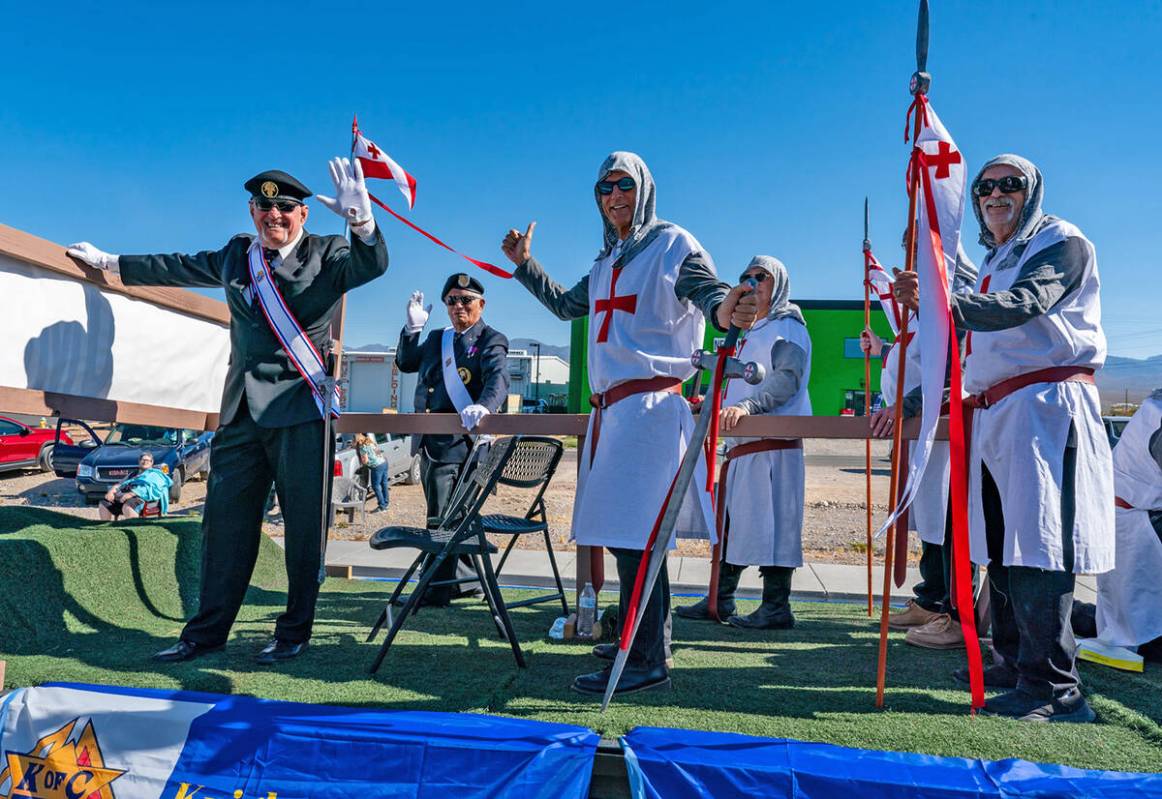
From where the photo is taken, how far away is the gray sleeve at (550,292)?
11.7ft

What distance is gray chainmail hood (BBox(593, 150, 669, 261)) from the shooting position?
308cm

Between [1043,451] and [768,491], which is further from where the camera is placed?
[768,491]

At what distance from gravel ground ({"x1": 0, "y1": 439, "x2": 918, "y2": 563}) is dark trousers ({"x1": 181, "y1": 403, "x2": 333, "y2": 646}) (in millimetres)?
5297

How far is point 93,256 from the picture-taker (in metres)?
3.53

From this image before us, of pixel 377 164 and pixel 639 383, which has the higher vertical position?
pixel 377 164

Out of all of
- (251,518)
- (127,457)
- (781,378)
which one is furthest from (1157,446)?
(127,457)

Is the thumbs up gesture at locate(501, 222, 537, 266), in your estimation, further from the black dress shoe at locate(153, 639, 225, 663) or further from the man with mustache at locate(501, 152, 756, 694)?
the black dress shoe at locate(153, 639, 225, 663)

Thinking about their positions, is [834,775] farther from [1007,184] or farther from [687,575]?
[687,575]

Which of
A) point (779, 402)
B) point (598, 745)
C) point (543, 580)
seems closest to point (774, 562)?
point (779, 402)

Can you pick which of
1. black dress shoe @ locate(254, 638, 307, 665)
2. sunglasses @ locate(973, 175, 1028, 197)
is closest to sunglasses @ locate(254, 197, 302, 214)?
black dress shoe @ locate(254, 638, 307, 665)

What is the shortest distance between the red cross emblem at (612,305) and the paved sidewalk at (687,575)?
109 inches

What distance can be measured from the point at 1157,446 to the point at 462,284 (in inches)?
146

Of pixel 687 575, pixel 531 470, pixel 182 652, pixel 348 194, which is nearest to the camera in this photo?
pixel 348 194

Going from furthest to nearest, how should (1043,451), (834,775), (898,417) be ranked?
1. (1043,451)
2. (898,417)
3. (834,775)
